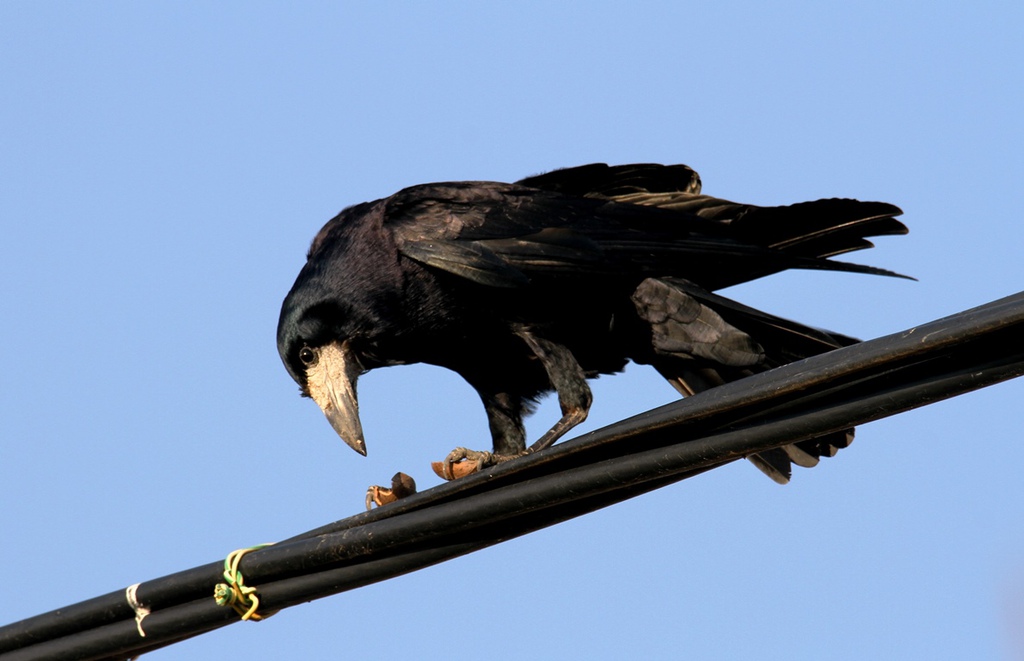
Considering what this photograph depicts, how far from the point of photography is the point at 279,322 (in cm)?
568

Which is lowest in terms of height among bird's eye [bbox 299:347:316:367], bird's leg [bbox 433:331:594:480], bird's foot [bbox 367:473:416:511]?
bird's foot [bbox 367:473:416:511]

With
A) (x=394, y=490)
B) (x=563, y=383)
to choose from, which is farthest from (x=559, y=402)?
(x=394, y=490)

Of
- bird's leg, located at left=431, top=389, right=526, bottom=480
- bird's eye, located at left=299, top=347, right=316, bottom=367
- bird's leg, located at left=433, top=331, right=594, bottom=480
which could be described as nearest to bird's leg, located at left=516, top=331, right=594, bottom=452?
bird's leg, located at left=433, top=331, right=594, bottom=480

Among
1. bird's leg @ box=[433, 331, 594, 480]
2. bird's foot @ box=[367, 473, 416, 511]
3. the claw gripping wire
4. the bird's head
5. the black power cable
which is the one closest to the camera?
the black power cable

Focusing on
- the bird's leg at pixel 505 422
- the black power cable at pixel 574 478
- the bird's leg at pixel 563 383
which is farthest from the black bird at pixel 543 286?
the black power cable at pixel 574 478

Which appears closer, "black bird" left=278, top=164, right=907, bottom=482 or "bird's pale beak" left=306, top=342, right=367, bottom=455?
"black bird" left=278, top=164, right=907, bottom=482

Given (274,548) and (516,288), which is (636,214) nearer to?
(516,288)

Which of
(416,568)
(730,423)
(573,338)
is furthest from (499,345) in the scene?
(730,423)

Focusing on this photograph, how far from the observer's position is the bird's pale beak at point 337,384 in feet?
18.3

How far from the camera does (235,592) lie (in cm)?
340

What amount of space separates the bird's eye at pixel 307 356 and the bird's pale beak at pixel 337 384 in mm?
15

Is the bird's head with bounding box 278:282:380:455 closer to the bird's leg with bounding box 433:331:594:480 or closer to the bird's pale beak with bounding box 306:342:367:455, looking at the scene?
the bird's pale beak with bounding box 306:342:367:455

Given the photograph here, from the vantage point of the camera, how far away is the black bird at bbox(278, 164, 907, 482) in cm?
537

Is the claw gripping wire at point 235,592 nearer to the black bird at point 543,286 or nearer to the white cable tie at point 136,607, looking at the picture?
the white cable tie at point 136,607
